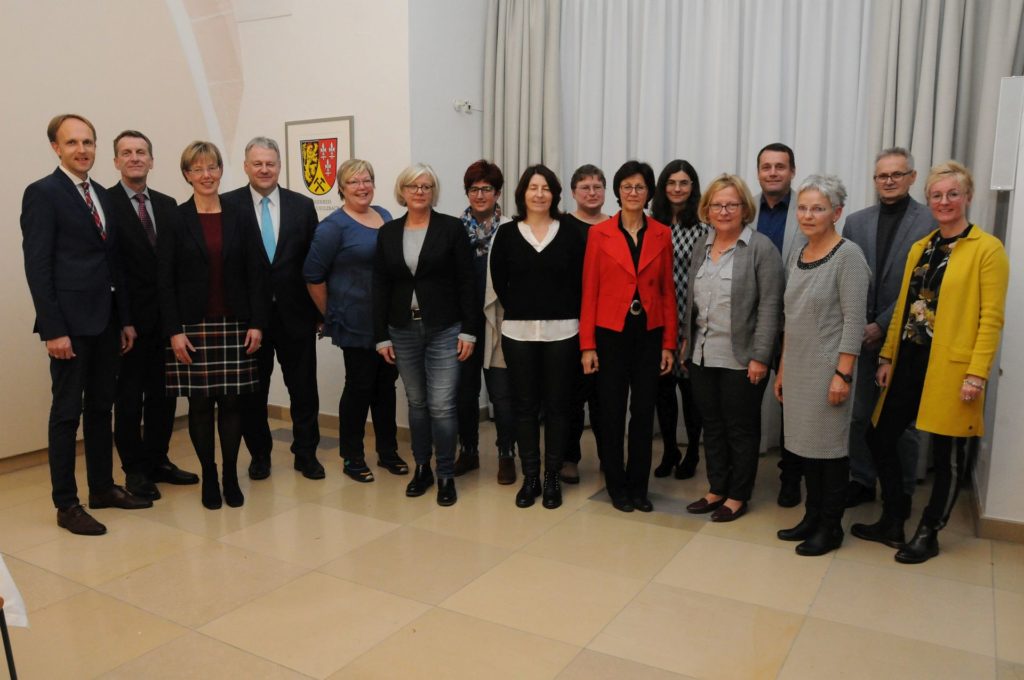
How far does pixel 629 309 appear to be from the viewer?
3.21 metres

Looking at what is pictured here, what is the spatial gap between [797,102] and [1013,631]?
Result: 2874 millimetres

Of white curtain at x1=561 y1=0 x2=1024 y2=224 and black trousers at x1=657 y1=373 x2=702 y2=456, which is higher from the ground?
white curtain at x1=561 y1=0 x2=1024 y2=224

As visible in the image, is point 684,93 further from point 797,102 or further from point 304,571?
point 304,571

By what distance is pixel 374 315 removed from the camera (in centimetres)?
351

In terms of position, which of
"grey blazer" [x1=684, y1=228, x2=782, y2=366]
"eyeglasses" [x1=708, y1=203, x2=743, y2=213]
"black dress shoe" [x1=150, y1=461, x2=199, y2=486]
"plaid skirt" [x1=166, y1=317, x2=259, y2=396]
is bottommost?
"black dress shoe" [x1=150, y1=461, x2=199, y2=486]

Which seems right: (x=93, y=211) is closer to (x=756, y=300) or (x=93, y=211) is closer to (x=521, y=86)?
(x=521, y=86)

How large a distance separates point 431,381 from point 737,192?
63.3 inches

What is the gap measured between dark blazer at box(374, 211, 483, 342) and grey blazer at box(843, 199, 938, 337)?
1754mm

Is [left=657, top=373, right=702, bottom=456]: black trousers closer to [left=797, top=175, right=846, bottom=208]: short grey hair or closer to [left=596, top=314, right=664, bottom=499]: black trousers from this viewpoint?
[left=596, top=314, right=664, bottom=499]: black trousers

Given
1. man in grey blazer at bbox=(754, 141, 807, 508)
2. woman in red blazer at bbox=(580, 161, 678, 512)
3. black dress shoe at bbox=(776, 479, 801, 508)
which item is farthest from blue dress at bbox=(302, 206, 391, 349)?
black dress shoe at bbox=(776, 479, 801, 508)

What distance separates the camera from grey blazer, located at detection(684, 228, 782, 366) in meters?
3.07

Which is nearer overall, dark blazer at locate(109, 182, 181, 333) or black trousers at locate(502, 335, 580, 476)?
black trousers at locate(502, 335, 580, 476)

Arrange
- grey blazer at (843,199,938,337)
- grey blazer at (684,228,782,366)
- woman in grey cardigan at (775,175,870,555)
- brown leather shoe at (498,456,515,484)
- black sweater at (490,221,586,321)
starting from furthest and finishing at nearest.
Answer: brown leather shoe at (498,456,515,484), black sweater at (490,221,586,321), grey blazer at (843,199,938,337), grey blazer at (684,228,782,366), woman in grey cardigan at (775,175,870,555)

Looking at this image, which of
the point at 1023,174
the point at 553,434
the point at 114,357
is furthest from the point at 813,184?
the point at 114,357
